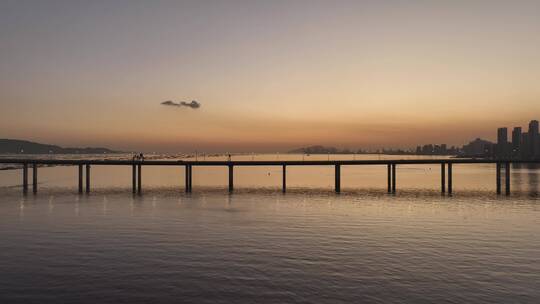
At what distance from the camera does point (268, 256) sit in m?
34.2

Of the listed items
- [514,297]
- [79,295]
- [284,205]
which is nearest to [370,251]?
[514,297]

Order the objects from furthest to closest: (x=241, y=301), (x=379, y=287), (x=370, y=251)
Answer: (x=370, y=251) < (x=379, y=287) < (x=241, y=301)

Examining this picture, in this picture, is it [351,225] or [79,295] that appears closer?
[79,295]

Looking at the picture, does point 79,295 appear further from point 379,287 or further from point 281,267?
point 379,287

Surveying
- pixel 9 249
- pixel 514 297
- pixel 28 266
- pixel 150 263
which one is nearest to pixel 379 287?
pixel 514 297

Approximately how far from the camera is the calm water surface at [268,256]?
2467 centimetres

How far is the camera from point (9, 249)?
119ft

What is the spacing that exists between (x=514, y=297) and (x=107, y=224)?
139 ft

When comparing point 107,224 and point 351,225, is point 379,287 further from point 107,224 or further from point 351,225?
point 107,224

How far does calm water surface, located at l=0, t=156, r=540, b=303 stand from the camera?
2467 centimetres

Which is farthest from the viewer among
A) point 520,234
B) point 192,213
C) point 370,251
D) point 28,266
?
point 192,213

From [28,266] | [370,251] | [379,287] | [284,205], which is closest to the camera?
[379,287]

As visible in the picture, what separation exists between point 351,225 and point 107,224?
94.6ft

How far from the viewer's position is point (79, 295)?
78.5ft
